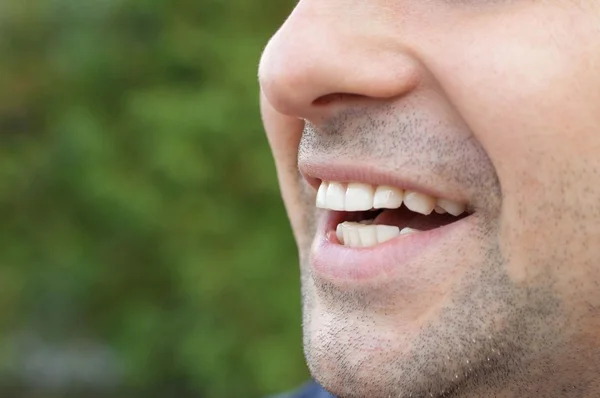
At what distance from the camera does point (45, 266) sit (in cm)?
436

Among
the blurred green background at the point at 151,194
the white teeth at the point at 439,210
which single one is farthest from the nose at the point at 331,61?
the blurred green background at the point at 151,194

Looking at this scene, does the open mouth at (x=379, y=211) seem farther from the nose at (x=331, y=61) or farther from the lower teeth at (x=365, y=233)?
the nose at (x=331, y=61)

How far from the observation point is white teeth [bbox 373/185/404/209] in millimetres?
1360

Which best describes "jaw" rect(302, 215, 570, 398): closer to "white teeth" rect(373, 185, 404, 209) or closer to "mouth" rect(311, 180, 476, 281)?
"mouth" rect(311, 180, 476, 281)

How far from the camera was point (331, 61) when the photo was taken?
1309mm

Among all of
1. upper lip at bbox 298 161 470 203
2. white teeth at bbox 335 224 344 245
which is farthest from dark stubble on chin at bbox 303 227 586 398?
white teeth at bbox 335 224 344 245

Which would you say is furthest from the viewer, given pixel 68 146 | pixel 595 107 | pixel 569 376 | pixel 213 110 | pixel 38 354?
pixel 38 354

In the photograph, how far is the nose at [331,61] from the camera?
1.29m

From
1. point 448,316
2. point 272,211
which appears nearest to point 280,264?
point 272,211

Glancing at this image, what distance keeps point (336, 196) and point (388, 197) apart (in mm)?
132

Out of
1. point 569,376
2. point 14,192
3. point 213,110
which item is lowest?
point 14,192

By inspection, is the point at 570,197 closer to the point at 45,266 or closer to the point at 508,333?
the point at 508,333

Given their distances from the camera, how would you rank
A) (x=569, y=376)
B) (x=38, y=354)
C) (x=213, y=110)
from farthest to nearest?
1. (x=38, y=354)
2. (x=213, y=110)
3. (x=569, y=376)

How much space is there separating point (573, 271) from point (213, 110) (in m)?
2.73
